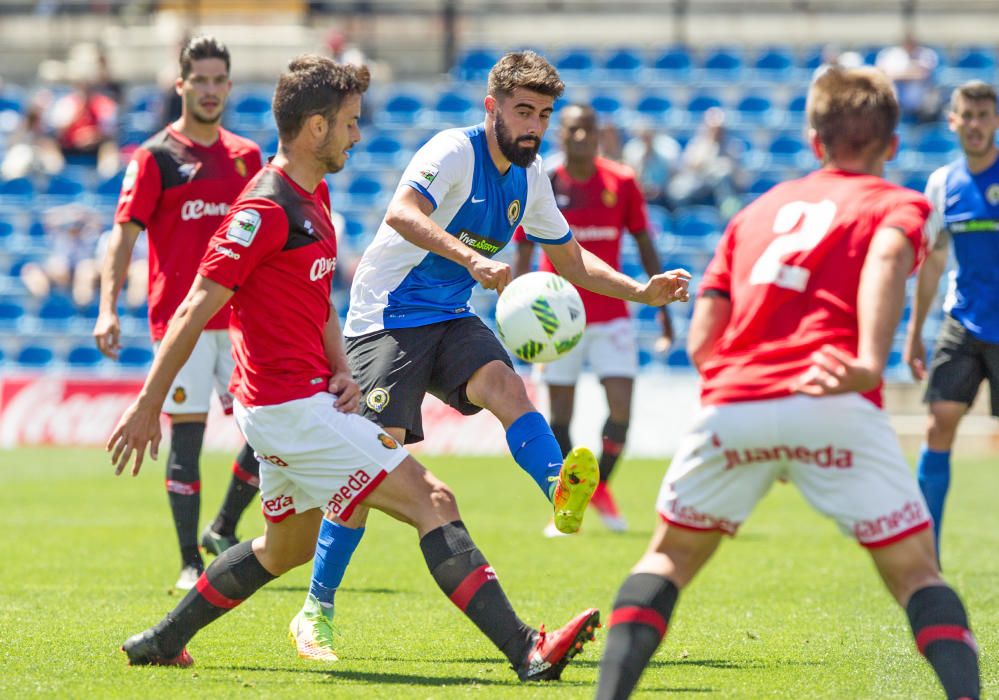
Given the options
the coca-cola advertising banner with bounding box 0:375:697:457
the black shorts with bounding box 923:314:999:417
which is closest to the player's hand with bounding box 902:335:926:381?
the black shorts with bounding box 923:314:999:417

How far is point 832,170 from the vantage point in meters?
4.41

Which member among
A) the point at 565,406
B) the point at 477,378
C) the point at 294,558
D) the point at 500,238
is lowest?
the point at 565,406

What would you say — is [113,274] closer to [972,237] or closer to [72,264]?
[972,237]

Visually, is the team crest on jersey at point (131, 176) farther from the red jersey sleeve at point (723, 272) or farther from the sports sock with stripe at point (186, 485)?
the red jersey sleeve at point (723, 272)

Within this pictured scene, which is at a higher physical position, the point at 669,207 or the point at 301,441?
the point at 301,441

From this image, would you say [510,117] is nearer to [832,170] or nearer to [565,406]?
[832,170]

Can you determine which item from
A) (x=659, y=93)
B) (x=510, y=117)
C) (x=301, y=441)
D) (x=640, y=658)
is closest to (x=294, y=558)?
(x=301, y=441)

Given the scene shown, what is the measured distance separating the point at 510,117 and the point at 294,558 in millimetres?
2116

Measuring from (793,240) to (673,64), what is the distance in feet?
62.8

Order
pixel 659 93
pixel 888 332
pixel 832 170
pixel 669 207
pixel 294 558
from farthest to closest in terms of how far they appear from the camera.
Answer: pixel 659 93, pixel 669 207, pixel 294 558, pixel 832 170, pixel 888 332

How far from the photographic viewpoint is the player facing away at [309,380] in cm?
510

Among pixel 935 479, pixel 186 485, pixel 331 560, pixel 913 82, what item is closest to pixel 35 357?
pixel 186 485

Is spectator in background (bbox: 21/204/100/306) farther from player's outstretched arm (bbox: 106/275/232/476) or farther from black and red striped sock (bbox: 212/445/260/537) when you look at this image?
player's outstretched arm (bbox: 106/275/232/476)

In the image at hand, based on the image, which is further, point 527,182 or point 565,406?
point 565,406
